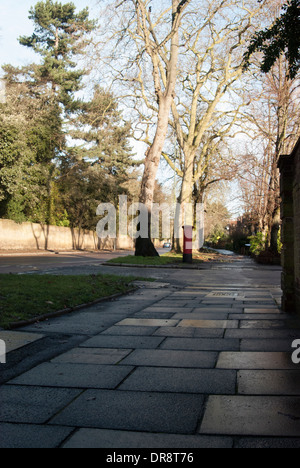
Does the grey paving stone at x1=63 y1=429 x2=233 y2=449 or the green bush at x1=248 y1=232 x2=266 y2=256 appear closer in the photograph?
the grey paving stone at x1=63 y1=429 x2=233 y2=449

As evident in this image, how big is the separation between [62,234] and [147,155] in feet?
70.7

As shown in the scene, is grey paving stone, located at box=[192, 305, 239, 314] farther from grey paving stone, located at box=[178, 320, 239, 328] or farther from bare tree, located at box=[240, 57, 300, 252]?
bare tree, located at box=[240, 57, 300, 252]

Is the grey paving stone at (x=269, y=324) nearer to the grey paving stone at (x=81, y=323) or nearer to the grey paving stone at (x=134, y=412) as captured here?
the grey paving stone at (x=81, y=323)

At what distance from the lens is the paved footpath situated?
2723 millimetres

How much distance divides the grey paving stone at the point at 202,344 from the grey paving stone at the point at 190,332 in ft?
0.70

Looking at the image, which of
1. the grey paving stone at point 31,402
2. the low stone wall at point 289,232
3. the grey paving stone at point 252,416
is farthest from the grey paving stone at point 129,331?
the low stone wall at point 289,232

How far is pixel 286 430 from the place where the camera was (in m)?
2.75

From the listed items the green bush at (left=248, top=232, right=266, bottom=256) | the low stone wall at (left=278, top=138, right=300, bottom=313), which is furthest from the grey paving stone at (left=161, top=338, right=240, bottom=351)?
the green bush at (left=248, top=232, right=266, bottom=256)

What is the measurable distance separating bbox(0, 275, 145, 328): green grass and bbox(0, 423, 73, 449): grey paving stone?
2983 millimetres

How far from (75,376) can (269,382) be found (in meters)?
1.67

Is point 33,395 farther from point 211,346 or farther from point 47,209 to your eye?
point 47,209

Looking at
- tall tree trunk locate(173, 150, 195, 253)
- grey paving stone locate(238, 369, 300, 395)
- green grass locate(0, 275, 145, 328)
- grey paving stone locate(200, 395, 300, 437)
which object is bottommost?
grey paving stone locate(238, 369, 300, 395)

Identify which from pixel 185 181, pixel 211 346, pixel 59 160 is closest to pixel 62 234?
pixel 59 160

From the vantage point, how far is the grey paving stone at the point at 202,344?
489cm
